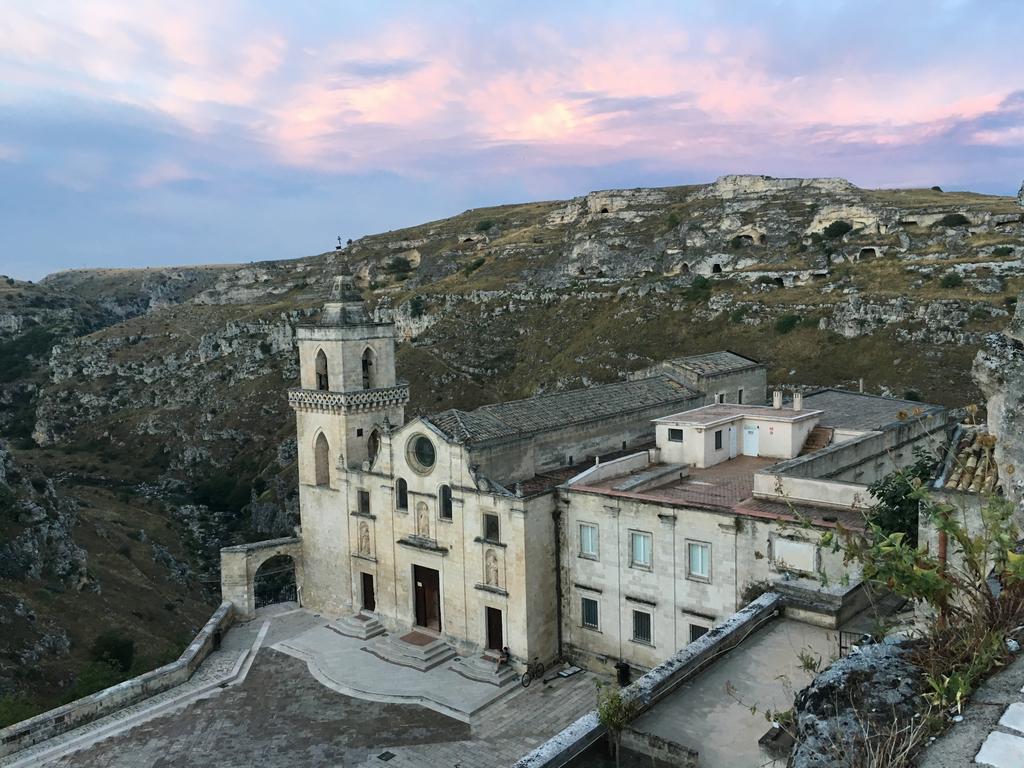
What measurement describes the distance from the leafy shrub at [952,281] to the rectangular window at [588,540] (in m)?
59.9

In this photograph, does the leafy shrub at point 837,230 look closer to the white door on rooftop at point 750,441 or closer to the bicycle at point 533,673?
the white door on rooftop at point 750,441

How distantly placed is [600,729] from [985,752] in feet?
14.4

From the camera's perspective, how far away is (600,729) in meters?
8.44

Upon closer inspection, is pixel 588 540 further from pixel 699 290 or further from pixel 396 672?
pixel 699 290

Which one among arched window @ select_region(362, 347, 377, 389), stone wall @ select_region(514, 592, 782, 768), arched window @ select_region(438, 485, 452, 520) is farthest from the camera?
arched window @ select_region(362, 347, 377, 389)

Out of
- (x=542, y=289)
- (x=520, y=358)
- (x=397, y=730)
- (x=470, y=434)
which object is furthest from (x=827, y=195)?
(x=397, y=730)

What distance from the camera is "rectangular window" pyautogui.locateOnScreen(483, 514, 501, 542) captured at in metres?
28.1

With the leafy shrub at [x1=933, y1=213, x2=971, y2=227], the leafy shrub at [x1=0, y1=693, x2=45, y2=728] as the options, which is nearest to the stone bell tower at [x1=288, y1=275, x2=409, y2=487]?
the leafy shrub at [x1=0, y1=693, x2=45, y2=728]

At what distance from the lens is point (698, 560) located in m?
25.1

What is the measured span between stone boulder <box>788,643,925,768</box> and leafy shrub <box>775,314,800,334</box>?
71767mm

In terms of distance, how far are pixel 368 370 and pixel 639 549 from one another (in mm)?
15736

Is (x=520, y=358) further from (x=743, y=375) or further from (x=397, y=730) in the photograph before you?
(x=397, y=730)

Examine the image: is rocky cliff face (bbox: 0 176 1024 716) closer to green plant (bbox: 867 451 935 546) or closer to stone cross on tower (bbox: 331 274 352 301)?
stone cross on tower (bbox: 331 274 352 301)

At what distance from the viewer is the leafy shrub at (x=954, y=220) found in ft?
294
